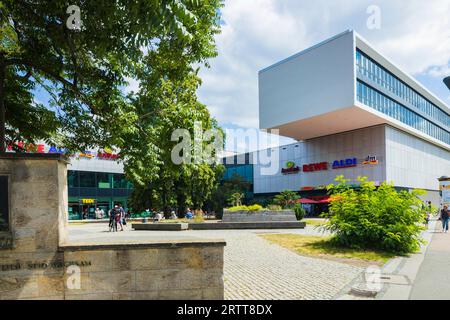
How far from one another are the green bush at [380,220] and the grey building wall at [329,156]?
36414 mm

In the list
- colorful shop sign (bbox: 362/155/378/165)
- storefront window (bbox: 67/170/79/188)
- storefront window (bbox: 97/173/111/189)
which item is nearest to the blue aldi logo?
colorful shop sign (bbox: 362/155/378/165)

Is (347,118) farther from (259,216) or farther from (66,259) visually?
(66,259)

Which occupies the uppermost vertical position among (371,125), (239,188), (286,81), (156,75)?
(286,81)

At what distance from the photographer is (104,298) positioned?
5.56 metres

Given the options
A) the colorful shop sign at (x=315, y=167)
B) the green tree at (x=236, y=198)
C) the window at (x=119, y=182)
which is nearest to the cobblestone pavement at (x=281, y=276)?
the green tree at (x=236, y=198)

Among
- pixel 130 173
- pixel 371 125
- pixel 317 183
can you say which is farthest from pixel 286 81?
pixel 130 173

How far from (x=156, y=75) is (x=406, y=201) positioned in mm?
9485

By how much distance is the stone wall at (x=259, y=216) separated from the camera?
25.6m

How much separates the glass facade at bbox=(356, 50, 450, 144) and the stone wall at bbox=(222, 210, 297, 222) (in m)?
22.1

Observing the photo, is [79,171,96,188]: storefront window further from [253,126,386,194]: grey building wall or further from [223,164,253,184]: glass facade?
[253,126,386,194]: grey building wall

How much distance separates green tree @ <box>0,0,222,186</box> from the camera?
6.63 meters

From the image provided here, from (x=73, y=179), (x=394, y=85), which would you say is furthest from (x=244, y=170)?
(x=73, y=179)

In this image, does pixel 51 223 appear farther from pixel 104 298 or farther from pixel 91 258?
pixel 104 298

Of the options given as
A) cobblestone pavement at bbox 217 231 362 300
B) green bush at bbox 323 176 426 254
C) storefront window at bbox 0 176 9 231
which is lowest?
cobblestone pavement at bbox 217 231 362 300
